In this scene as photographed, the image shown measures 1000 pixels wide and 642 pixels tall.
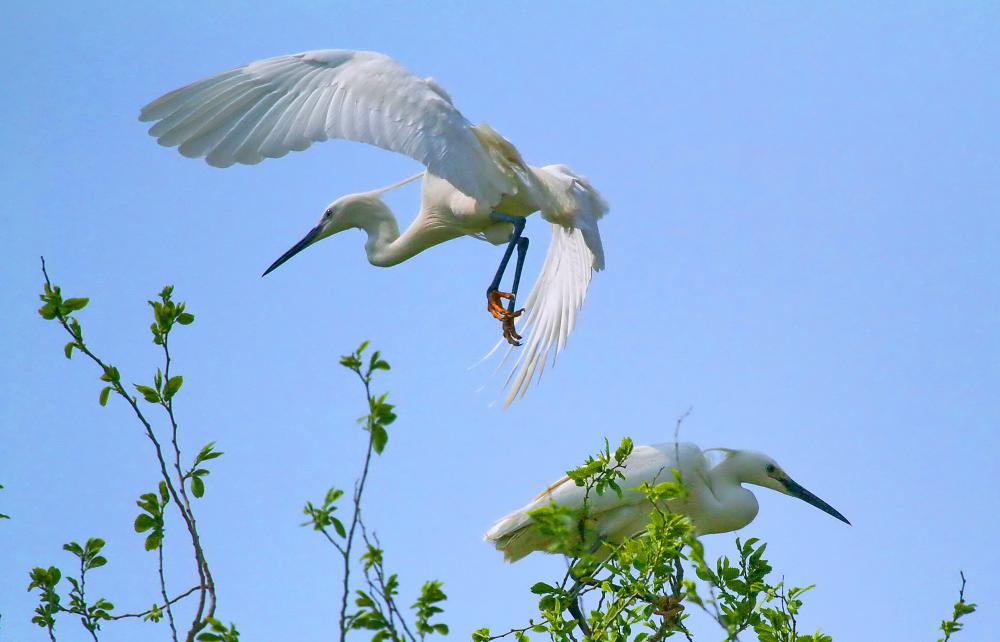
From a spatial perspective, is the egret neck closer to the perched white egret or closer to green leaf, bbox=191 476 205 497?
the perched white egret

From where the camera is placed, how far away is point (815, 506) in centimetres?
735

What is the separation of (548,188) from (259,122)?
145 centimetres

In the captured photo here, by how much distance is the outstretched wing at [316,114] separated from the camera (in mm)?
4918

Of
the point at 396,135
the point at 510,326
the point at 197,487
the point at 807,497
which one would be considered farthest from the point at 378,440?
the point at 807,497

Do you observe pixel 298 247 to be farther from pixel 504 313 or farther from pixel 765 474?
pixel 765 474

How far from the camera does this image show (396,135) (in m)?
5.07

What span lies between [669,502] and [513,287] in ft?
4.26

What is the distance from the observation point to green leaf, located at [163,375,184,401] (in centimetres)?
315

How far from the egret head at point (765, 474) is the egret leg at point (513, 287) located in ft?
5.29

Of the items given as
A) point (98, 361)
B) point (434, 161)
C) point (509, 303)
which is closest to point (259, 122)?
point (434, 161)

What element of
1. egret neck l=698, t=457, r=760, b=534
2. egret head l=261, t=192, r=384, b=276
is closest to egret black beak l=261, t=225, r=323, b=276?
egret head l=261, t=192, r=384, b=276

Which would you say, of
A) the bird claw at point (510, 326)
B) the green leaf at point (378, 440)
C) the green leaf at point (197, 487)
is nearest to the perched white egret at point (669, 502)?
the bird claw at point (510, 326)

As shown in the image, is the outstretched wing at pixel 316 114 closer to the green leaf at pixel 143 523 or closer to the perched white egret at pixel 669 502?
the perched white egret at pixel 669 502

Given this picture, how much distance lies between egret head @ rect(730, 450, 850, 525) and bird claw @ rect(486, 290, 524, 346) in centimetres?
163
